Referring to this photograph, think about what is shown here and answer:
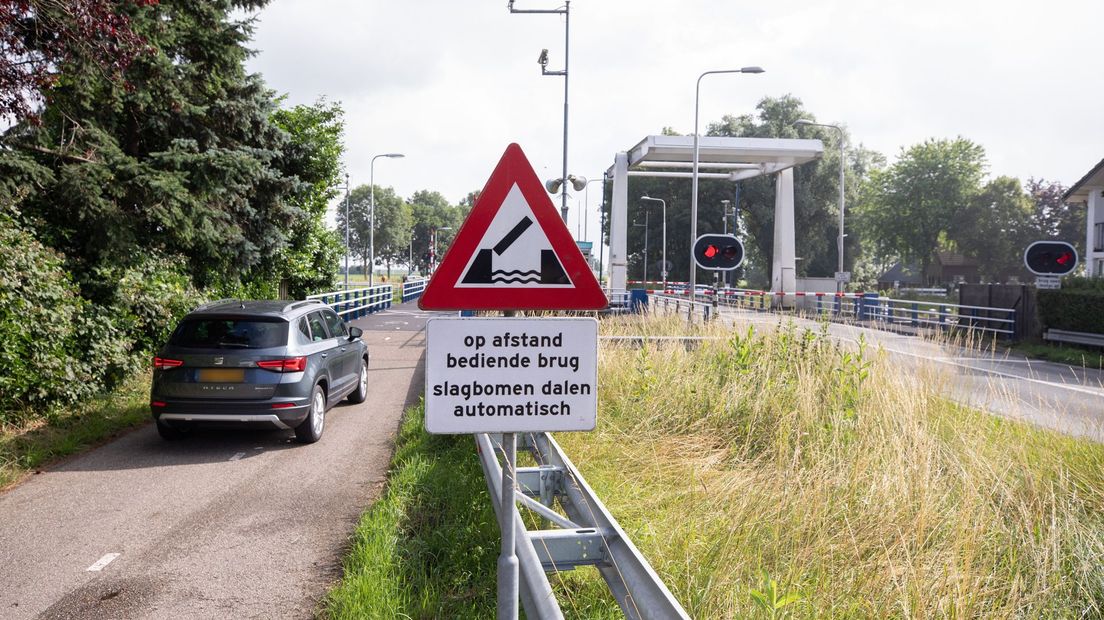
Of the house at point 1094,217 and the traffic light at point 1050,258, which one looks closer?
the traffic light at point 1050,258

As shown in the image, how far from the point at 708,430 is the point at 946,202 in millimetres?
62413

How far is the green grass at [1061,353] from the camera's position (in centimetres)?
1662

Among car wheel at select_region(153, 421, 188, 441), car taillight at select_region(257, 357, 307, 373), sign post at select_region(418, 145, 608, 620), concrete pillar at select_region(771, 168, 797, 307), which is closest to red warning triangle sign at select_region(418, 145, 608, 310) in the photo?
sign post at select_region(418, 145, 608, 620)

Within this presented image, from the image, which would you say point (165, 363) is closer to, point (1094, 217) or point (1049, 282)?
point (1049, 282)

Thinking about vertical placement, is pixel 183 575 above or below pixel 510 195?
below

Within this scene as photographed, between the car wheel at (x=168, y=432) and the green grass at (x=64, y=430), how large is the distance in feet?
2.24

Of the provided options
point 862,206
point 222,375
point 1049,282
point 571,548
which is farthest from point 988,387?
point 862,206

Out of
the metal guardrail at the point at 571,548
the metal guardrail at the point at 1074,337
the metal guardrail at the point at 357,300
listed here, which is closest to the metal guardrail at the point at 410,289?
the metal guardrail at the point at 357,300

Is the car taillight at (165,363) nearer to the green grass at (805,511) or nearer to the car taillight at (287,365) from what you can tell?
the car taillight at (287,365)

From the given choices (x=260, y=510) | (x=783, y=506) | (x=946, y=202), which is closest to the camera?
(x=783, y=506)

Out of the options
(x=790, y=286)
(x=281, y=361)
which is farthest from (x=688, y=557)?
(x=790, y=286)

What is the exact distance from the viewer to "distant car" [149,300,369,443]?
25.6 ft

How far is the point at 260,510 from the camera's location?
6.02 m

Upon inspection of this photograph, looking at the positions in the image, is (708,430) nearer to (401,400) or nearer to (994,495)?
(994,495)
